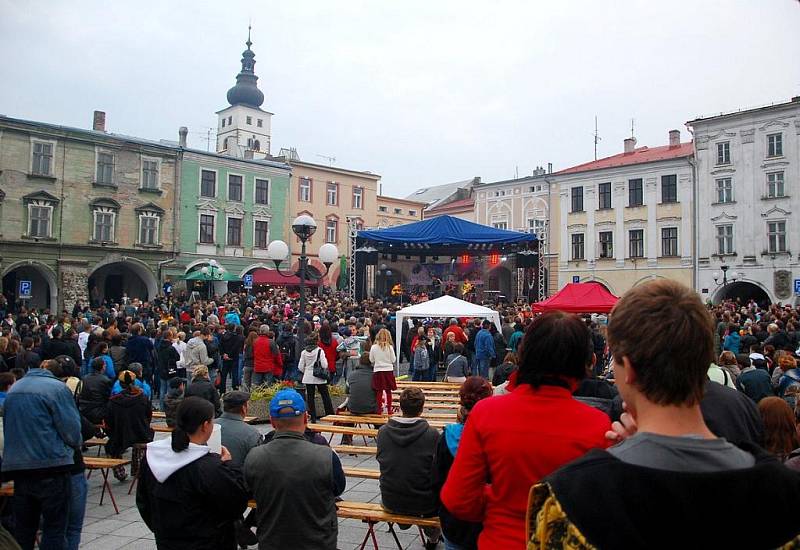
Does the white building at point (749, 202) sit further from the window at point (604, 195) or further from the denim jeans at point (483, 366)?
the denim jeans at point (483, 366)

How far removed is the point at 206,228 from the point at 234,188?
3.17m

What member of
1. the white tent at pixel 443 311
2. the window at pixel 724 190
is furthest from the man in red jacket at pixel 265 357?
the window at pixel 724 190

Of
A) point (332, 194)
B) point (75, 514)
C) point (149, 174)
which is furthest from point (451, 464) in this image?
point (332, 194)

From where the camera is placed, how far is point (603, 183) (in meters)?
37.1

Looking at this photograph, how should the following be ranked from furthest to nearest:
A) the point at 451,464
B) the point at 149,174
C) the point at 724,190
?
the point at 724,190 → the point at 149,174 → the point at 451,464

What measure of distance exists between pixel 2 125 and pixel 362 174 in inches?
857

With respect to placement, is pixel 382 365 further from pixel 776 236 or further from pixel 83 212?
pixel 776 236

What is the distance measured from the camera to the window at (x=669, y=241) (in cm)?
3428

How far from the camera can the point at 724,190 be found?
32531 mm

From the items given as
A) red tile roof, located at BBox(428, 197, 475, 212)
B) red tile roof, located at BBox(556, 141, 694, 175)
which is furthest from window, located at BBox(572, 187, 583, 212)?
red tile roof, located at BBox(428, 197, 475, 212)

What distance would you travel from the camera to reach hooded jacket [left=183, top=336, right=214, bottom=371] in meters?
10.9

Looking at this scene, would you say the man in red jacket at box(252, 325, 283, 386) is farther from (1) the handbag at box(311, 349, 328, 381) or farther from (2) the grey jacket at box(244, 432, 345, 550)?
(2) the grey jacket at box(244, 432, 345, 550)

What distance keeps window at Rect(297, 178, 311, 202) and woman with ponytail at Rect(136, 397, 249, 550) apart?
36410 millimetres

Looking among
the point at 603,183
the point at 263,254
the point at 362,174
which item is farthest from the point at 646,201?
the point at 263,254
